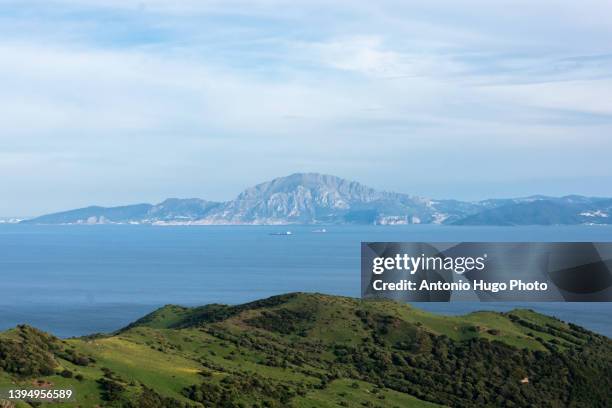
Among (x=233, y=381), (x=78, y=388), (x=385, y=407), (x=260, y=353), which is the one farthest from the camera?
(x=260, y=353)

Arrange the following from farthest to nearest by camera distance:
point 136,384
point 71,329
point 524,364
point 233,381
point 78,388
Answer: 1. point 71,329
2. point 524,364
3. point 233,381
4. point 136,384
5. point 78,388

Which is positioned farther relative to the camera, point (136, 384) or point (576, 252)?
point (136, 384)

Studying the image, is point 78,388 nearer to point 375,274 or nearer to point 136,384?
point 136,384

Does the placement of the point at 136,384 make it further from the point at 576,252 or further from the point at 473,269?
the point at 576,252

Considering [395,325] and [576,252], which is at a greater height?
[576,252]

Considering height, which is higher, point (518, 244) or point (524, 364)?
point (518, 244)

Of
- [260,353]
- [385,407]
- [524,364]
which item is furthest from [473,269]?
[524,364]

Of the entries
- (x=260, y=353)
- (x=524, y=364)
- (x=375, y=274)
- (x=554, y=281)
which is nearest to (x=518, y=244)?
(x=554, y=281)
